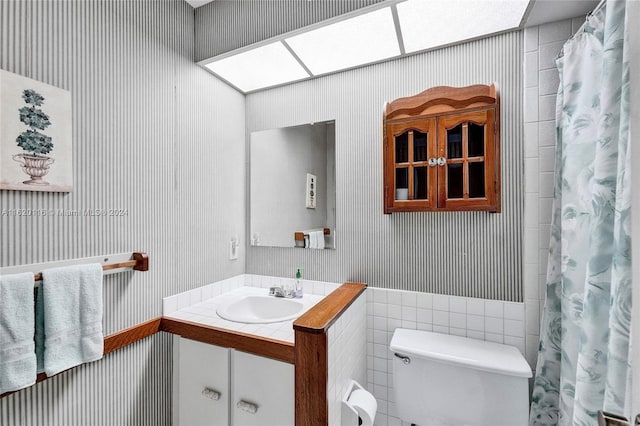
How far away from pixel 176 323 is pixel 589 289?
1.60 m

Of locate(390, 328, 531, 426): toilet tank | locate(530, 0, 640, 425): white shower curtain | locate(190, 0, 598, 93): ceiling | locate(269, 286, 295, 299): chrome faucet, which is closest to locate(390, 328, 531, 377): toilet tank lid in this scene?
locate(390, 328, 531, 426): toilet tank

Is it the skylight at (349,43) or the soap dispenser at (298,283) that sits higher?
the skylight at (349,43)

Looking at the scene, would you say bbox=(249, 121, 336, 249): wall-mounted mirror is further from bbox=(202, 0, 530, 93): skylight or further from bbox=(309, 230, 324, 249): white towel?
bbox=(202, 0, 530, 93): skylight

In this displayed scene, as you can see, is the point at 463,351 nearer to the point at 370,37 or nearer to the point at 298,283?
the point at 298,283

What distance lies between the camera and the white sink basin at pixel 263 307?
62.8 inches

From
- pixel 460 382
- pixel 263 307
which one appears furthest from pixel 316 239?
pixel 460 382

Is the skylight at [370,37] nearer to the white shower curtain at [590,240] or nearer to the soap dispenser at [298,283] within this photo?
the white shower curtain at [590,240]

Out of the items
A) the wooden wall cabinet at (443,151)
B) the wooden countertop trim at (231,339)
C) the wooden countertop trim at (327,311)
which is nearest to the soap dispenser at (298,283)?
the wooden countertop trim at (327,311)

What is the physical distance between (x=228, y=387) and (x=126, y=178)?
1.05 meters

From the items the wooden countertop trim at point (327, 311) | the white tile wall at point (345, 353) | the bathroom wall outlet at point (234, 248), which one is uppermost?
the bathroom wall outlet at point (234, 248)

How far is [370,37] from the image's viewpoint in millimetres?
1448

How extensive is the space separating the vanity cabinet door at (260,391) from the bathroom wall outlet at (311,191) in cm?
92

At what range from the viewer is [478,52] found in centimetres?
144

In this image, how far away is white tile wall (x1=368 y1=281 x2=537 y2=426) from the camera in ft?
4.54
